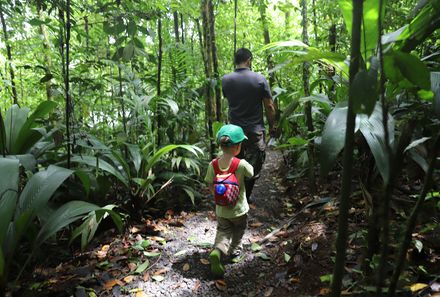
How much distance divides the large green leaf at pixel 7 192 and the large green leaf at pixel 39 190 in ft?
0.38

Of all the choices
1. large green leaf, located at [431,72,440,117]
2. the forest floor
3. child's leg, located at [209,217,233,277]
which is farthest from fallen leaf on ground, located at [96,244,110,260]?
large green leaf, located at [431,72,440,117]

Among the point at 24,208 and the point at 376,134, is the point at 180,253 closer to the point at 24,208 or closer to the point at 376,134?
the point at 24,208

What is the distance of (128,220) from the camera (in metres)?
2.84

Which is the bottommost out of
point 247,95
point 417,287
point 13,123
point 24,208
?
point 417,287

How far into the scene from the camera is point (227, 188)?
2199 millimetres

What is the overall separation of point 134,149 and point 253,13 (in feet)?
26.4

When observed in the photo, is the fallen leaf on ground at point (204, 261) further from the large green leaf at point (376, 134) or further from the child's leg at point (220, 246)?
the large green leaf at point (376, 134)

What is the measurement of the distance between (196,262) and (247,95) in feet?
5.66

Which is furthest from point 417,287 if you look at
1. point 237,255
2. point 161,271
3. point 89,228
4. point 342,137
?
point 89,228

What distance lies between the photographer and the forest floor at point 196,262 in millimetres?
1848

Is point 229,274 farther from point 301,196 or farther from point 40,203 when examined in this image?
point 301,196

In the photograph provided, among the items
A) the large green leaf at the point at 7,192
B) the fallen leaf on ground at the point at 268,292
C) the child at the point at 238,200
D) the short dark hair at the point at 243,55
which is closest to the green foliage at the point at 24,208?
the large green leaf at the point at 7,192

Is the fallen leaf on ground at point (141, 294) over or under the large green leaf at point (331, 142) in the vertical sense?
under

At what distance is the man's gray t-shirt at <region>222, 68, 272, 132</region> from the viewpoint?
10.6 feet
